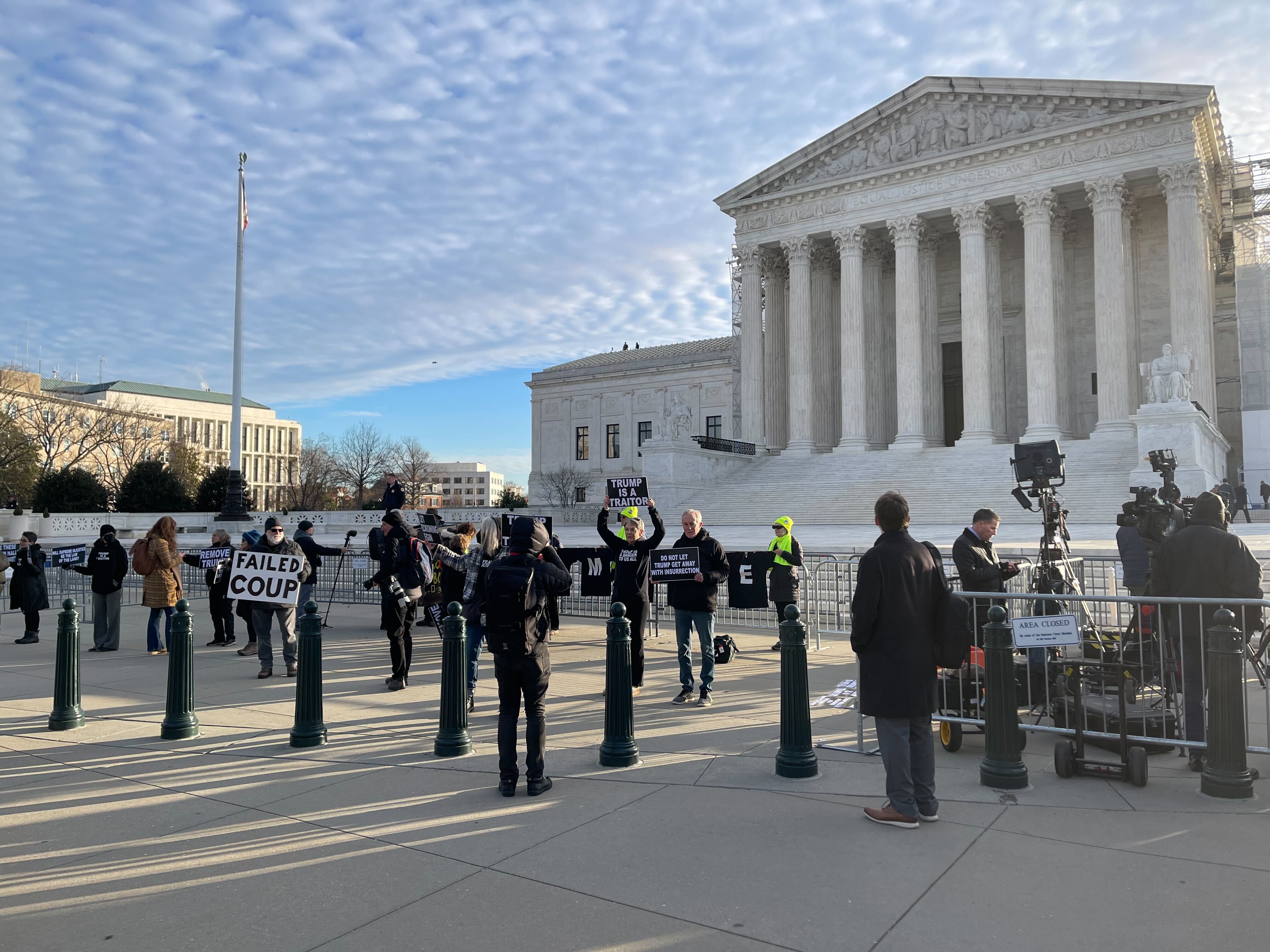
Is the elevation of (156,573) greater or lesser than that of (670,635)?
greater

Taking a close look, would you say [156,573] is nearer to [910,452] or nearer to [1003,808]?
[1003,808]

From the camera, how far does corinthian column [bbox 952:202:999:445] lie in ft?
131

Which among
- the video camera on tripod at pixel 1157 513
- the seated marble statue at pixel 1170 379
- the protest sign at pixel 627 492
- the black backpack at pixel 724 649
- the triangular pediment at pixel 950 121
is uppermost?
the triangular pediment at pixel 950 121

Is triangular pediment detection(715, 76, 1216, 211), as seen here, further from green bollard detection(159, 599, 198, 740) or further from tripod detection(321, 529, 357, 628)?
green bollard detection(159, 599, 198, 740)

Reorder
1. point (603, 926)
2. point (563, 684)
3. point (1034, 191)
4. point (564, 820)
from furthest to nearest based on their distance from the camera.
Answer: point (1034, 191) < point (563, 684) < point (564, 820) < point (603, 926)

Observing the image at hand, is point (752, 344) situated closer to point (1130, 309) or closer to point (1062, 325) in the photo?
point (1062, 325)

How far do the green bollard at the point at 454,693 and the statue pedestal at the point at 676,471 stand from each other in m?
29.7

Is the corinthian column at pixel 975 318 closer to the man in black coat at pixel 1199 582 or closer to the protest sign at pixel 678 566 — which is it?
the protest sign at pixel 678 566

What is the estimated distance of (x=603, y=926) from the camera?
4152mm

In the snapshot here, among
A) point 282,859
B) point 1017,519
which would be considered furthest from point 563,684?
point 1017,519

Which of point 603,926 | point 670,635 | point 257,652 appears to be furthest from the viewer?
point 670,635

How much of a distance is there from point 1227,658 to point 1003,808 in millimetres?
1742

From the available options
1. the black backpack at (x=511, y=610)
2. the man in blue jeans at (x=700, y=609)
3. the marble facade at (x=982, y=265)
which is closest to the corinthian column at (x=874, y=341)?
the marble facade at (x=982, y=265)

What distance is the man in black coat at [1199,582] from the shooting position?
6652 mm
